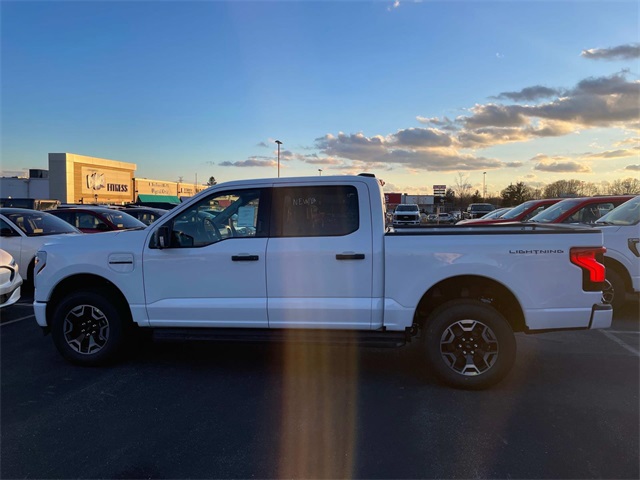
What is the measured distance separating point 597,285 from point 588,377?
1154mm

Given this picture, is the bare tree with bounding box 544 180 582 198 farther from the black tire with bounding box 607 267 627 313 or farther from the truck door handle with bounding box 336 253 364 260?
the truck door handle with bounding box 336 253 364 260

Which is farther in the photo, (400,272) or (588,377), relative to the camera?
(588,377)

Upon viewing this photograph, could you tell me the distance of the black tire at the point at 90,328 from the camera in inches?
181

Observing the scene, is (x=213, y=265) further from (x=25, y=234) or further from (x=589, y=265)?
(x=25, y=234)

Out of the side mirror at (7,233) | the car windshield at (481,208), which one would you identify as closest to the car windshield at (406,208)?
the car windshield at (481,208)

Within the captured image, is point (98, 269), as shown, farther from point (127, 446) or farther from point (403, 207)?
point (403, 207)

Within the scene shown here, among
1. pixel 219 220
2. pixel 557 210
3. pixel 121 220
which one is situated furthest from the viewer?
pixel 121 220

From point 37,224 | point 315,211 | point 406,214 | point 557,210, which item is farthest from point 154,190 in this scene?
point 315,211

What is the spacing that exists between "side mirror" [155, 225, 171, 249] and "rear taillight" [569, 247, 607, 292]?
12.8 ft

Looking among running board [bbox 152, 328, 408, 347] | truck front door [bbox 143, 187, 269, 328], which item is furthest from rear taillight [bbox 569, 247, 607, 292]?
truck front door [bbox 143, 187, 269, 328]

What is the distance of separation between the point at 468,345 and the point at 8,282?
6.44 m

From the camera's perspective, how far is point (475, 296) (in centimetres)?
430

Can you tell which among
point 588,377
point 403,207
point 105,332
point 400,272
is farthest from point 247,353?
point 403,207

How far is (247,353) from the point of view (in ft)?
17.3
